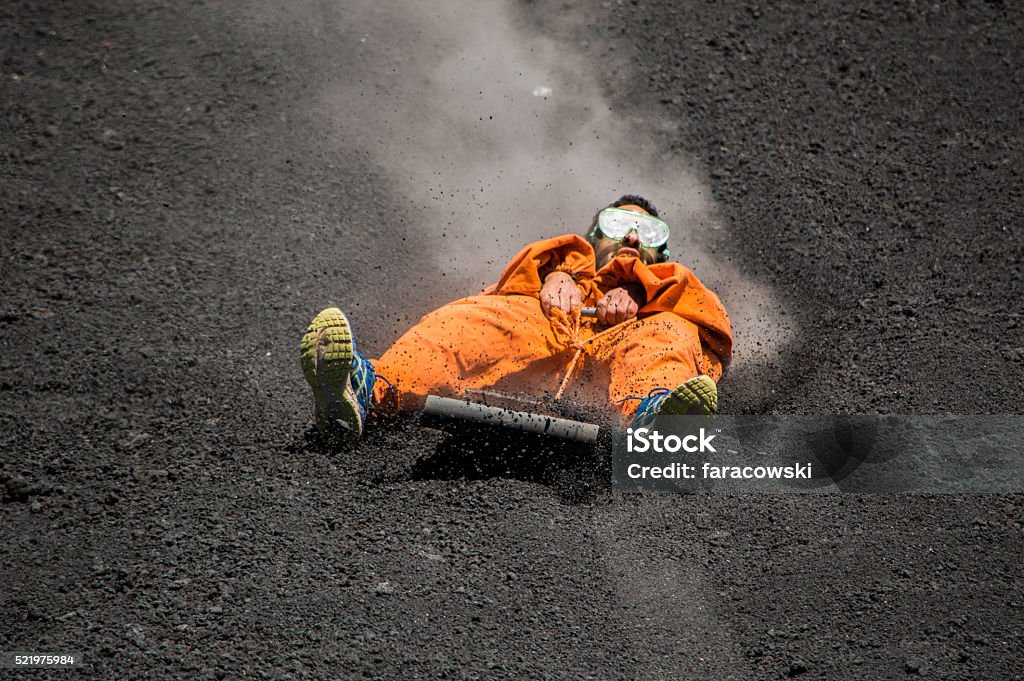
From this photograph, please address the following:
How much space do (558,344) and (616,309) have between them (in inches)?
12.4

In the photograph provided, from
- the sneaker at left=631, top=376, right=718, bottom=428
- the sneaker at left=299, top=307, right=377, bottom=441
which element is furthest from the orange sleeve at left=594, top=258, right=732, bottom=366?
the sneaker at left=299, top=307, right=377, bottom=441

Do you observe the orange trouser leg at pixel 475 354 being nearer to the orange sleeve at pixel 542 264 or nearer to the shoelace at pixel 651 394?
the orange sleeve at pixel 542 264

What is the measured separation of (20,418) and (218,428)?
2.74ft

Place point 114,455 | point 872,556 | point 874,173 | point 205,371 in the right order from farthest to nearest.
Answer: point 874,173
point 205,371
point 114,455
point 872,556

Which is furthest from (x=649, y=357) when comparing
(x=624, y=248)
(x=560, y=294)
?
(x=624, y=248)

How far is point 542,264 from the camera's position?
508 centimetres

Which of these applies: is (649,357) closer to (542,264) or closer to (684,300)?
(684,300)

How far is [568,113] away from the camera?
24.0 feet

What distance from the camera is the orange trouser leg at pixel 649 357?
4379 millimetres

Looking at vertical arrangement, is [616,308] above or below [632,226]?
below

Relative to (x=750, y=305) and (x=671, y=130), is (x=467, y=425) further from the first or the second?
(x=671, y=130)

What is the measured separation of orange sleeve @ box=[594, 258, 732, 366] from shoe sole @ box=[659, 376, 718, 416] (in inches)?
35.3

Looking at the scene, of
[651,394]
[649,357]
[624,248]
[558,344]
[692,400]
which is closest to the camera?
[692,400]

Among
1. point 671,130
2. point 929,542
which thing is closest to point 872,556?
point 929,542
